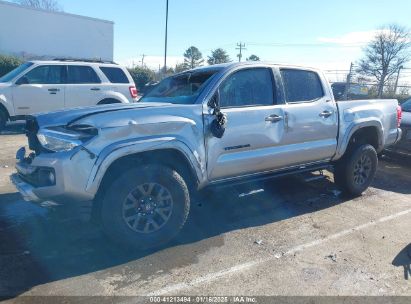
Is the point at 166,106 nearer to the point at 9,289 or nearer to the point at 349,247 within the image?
the point at 9,289

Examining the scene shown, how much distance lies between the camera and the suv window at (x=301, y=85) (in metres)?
5.00

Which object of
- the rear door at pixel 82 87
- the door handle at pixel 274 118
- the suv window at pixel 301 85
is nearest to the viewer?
the door handle at pixel 274 118

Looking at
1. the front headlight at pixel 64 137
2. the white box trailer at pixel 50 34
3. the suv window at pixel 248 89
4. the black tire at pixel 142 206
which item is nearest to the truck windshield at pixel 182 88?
the suv window at pixel 248 89

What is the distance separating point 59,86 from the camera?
403 inches

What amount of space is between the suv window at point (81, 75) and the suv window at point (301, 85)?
6.86 m

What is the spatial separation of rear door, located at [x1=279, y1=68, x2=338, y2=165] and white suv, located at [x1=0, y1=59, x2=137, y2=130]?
648 cm

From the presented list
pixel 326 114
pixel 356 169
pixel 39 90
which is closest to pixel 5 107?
pixel 39 90

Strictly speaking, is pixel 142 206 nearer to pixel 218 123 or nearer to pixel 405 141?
pixel 218 123

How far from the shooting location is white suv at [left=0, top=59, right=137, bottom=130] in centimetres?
988

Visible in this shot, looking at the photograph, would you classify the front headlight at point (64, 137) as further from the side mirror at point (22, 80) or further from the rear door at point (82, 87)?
the side mirror at point (22, 80)

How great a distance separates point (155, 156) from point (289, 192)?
9.22 feet

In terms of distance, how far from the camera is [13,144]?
8.75 meters

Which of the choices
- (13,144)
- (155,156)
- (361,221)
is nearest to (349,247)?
(361,221)

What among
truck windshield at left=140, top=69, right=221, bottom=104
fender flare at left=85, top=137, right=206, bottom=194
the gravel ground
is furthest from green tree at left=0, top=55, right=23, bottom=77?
fender flare at left=85, top=137, right=206, bottom=194
